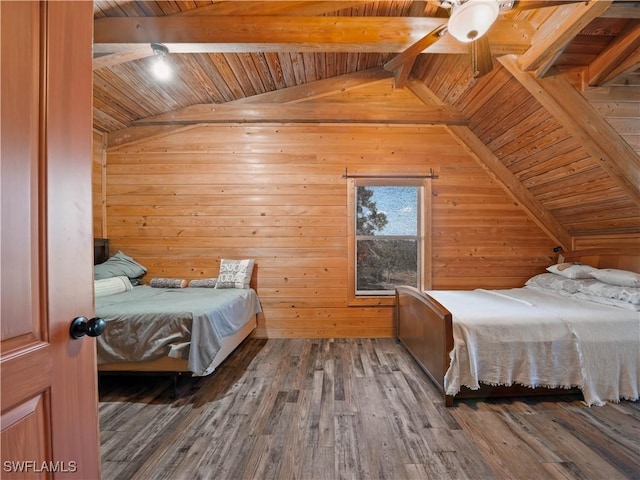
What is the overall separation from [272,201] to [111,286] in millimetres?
1977

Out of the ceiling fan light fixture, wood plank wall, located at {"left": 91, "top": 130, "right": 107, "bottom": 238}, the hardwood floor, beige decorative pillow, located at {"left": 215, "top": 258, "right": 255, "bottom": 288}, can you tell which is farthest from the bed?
the ceiling fan light fixture

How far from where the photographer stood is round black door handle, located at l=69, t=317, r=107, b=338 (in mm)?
791

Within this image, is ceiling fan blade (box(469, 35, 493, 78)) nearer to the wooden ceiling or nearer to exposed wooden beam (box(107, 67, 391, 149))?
the wooden ceiling

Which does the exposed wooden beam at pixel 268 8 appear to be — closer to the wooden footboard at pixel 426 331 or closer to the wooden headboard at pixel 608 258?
the wooden footboard at pixel 426 331

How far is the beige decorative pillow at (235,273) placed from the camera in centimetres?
330

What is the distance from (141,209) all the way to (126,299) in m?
1.44

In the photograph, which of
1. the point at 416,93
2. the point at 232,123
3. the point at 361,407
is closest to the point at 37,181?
the point at 361,407

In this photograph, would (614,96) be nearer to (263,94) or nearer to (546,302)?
(546,302)

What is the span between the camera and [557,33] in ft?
6.34

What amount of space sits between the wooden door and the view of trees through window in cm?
313

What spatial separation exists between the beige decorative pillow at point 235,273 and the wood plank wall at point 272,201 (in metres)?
0.14

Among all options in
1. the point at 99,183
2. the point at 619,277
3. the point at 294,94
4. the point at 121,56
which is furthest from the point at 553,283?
the point at 99,183

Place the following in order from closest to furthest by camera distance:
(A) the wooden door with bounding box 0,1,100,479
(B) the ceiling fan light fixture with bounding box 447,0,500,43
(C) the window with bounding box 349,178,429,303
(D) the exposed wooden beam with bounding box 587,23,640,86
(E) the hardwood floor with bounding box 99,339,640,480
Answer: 1. (A) the wooden door with bounding box 0,1,100,479
2. (B) the ceiling fan light fixture with bounding box 447,0,500,43
3. (E) the hardwood floor with bounding box 99,339,640,480
4. (D) the exposed wooden beam with bounding box 587,23,640,86
5. (C) the window with bounding box 349,178,429,303

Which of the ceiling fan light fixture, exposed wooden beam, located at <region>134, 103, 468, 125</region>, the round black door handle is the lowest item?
the round black door handle
